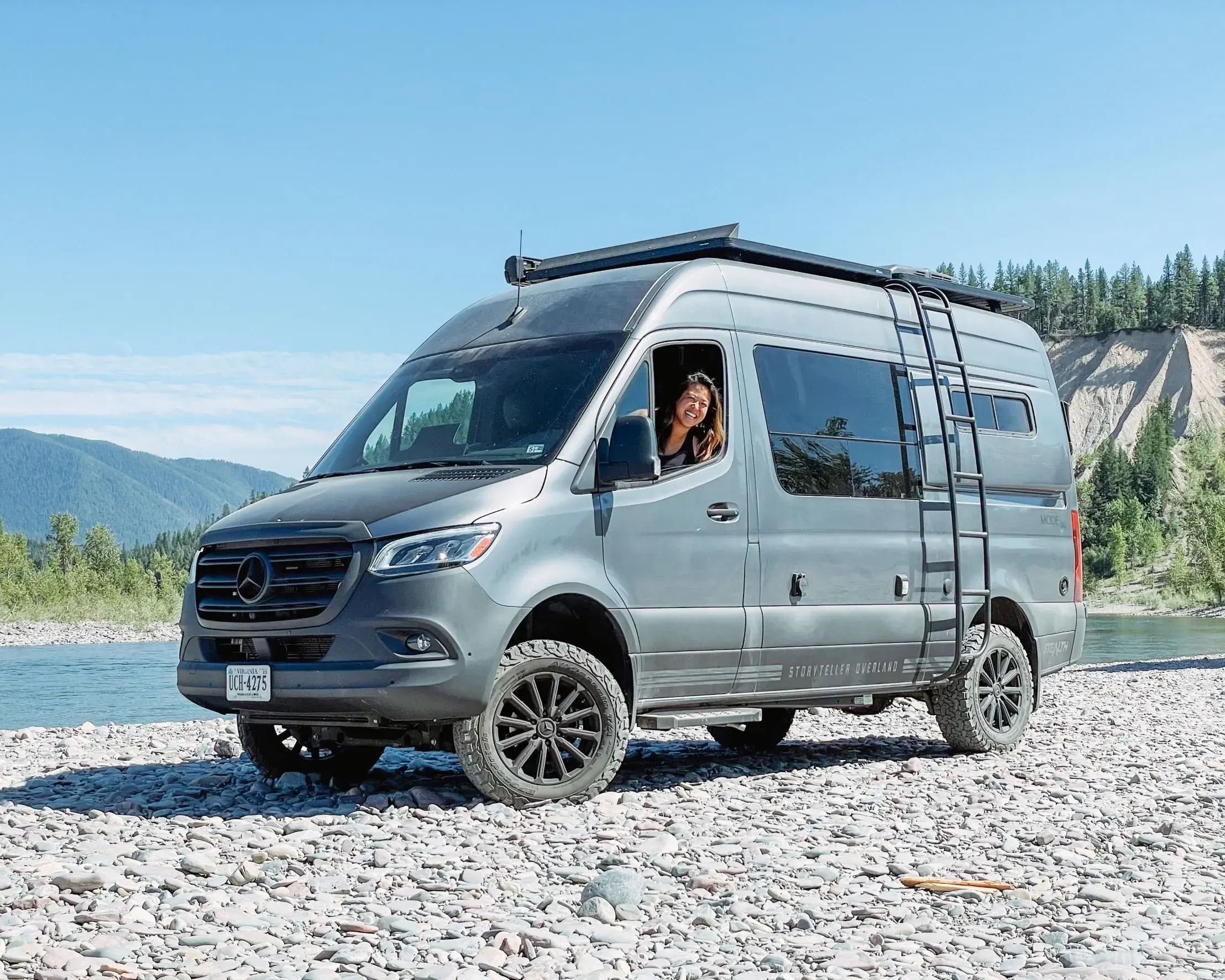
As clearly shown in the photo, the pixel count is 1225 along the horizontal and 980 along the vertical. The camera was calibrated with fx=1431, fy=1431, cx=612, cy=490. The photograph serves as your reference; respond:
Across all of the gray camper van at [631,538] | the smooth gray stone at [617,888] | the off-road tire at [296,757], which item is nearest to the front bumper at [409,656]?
the gray camper van at [631,538]

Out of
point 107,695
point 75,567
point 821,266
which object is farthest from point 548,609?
point 75,567

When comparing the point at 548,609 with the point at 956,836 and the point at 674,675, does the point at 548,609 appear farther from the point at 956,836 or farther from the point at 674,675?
the point at 956,836

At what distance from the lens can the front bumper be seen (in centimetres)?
716

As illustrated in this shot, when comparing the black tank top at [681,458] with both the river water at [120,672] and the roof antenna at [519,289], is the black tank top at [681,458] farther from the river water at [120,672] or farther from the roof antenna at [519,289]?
the river water at [120,672]

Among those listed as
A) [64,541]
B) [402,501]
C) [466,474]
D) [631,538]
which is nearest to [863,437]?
[631,538]

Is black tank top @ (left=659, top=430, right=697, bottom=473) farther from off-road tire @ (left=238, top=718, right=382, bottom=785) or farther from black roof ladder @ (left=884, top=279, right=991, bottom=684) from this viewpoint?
off-road tire @ (left=238, top=718, right=382, bottom=785)

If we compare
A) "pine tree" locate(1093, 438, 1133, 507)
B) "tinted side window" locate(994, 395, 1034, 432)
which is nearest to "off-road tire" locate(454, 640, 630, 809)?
"tinted side window" locate(994, 395, 1034, 432)

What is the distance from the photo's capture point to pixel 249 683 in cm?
762

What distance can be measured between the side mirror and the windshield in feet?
0.98

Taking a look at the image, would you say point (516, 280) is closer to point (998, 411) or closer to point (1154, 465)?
point (998, 411)

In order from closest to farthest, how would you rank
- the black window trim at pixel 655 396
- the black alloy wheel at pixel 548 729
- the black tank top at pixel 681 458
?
the black alloy wheel at pixel 548 729, the black window trim at pixel 655 396, the black tank top at pixel 681 458

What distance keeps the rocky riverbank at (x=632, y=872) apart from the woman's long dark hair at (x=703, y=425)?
79.1 inches

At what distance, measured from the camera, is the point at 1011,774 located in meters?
9.33

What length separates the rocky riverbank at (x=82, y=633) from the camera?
58919 mm
